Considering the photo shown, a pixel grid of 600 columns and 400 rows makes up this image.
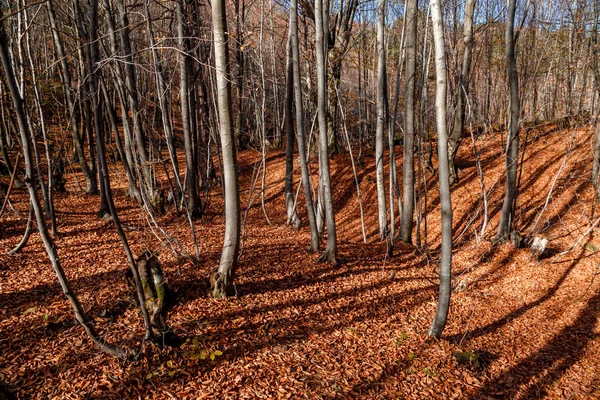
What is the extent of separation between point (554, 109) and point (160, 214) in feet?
70.2

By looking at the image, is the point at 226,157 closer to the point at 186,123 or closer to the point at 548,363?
the point at 186,123

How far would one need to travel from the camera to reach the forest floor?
377 centimetres

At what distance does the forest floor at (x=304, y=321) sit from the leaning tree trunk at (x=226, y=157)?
1.31ft

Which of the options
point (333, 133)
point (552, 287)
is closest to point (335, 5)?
point (333, 133)

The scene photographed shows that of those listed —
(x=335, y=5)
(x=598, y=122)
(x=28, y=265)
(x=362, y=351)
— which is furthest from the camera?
(x=335, y=5)

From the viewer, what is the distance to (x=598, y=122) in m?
8.98

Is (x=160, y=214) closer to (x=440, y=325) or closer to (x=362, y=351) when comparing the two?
(x=362, y=351)

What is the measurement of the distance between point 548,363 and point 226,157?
19.2 ft

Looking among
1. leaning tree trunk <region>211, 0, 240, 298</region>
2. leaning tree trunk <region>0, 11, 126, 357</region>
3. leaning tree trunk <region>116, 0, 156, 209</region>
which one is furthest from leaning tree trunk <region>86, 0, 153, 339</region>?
leaning tree trunk <region>116, 0, 156, 209</region>

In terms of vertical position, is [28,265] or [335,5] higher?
[335,5]

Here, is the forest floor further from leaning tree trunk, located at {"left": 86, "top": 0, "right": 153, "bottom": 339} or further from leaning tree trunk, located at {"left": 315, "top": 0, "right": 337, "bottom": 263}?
leaning tree trunk, located at {"left": 315, "top": 0, "right": 337, "bottom": 263}

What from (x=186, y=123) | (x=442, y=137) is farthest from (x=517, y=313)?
(x=186, y=123)

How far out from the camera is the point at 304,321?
17.1 ft

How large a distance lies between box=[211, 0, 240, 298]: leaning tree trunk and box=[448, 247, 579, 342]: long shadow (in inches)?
148
